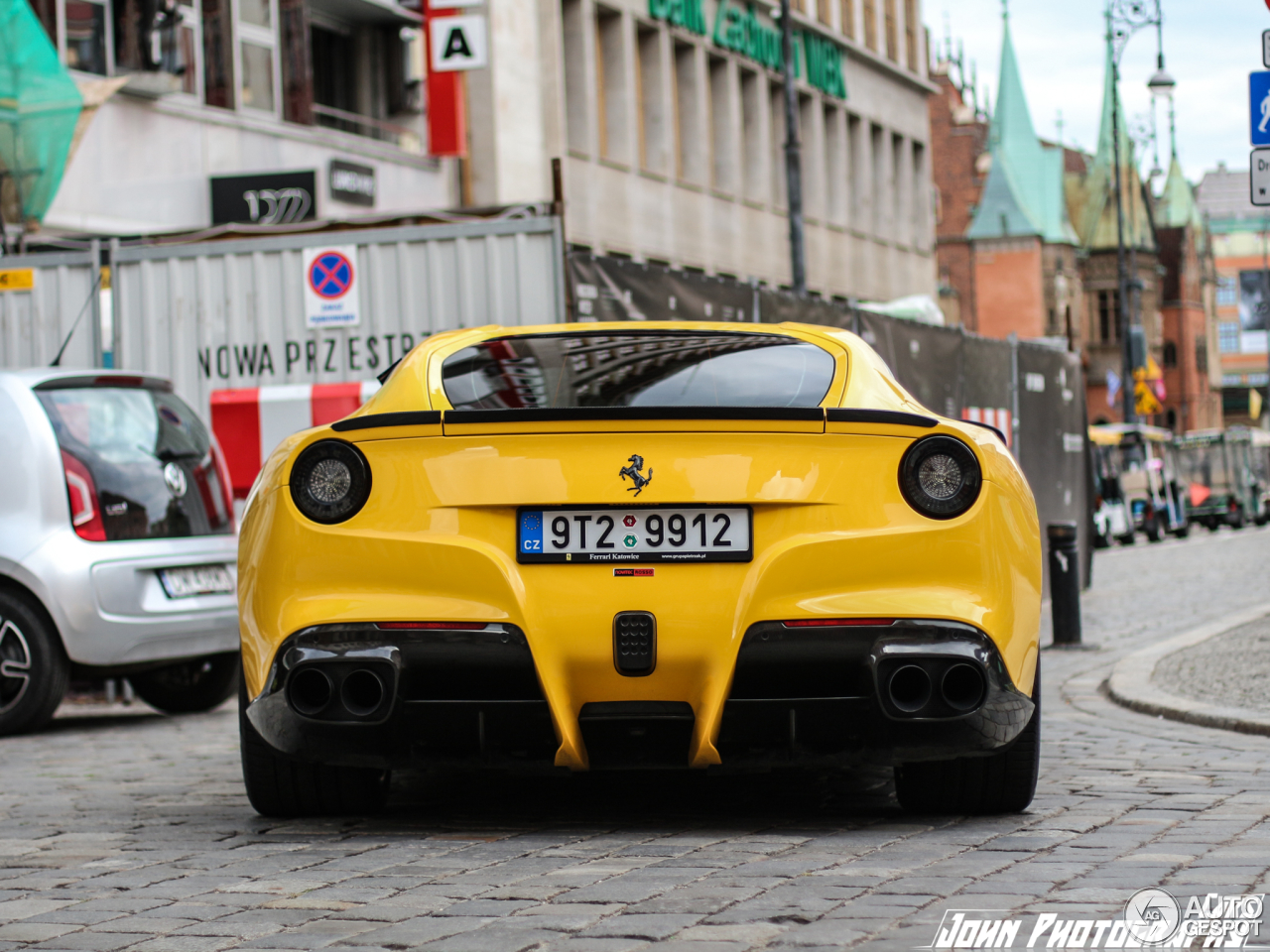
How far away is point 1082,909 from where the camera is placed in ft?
14.1

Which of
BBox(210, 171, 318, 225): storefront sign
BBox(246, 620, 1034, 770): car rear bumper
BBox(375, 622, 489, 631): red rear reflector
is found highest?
BBox(210, 171, 318, 225): storefront sign

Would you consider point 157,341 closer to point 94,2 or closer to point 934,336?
point 934,336

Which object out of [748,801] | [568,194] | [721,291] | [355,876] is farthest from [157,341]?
[568,194]

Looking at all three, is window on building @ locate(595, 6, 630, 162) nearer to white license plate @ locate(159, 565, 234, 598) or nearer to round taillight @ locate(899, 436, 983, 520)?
white license plate @ locate(159, 565, 234, 598)

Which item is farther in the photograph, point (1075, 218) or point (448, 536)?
point (1075, 218)

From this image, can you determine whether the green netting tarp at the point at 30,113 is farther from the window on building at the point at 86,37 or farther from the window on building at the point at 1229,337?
the window on building at the point at 1229,337

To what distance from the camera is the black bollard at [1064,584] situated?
519 inches

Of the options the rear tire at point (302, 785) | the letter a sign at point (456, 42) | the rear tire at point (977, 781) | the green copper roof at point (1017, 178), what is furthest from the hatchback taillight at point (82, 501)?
the green copper roof at point (1017, 178)

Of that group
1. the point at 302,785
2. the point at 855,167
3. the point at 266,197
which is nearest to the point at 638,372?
the point at 302,785

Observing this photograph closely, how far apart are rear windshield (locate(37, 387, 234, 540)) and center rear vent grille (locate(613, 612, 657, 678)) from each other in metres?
5.00

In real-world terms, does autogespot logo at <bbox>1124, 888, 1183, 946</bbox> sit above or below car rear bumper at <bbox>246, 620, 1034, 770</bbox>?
below

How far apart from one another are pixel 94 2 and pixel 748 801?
19436mm

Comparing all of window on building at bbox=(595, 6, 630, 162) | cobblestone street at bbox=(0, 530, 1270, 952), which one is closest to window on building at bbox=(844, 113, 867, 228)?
window on building at bbox=(595, 6, 630, 162)

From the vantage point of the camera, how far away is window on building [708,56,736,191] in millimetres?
40594
